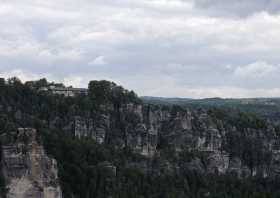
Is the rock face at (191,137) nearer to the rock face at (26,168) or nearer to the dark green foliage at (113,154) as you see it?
the dark green foliage at (113,154)

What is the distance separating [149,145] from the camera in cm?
8538

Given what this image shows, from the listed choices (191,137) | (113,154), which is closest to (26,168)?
(113,154)

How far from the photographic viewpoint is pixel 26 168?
2349 inches

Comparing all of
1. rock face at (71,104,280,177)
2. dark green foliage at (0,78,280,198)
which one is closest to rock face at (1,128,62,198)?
dark green foliage at (0,78,280,198)

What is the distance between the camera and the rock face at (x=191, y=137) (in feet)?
277

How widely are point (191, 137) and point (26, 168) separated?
34.2 meters

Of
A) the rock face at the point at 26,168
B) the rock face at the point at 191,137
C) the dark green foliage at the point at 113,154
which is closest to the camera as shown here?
the rock face at the point at 26,168

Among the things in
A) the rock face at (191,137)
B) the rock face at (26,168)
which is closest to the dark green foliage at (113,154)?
the rock face at (191,137)

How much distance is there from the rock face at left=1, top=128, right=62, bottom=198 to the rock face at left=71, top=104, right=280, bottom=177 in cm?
2059

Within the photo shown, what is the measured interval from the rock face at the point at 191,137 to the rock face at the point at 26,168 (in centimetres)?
2059

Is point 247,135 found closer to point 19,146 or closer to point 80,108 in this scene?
point 80,108

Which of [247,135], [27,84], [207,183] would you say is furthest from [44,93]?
[247,135]

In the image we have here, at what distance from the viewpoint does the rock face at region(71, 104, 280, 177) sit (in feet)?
277

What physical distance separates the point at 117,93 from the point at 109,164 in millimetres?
17603
